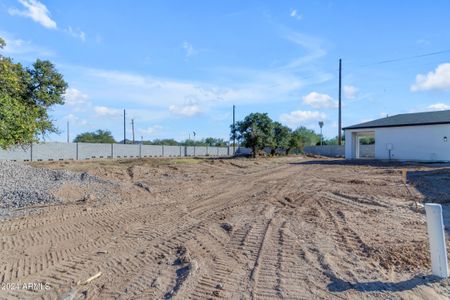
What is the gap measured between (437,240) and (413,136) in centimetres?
3155

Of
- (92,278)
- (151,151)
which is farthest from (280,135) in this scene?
(92,278)

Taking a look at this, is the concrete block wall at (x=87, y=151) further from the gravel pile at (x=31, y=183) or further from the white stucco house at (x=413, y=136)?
the white stucco house at (x=413, y=136)

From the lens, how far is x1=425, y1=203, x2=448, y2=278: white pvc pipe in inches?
175

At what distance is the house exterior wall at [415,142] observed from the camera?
30.1 m

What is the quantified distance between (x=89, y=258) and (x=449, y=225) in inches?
291

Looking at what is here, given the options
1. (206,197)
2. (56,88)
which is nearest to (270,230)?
(206,197)

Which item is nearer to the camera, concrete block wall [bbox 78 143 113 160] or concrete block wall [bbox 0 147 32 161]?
concrete block wall [bbox 0 147 32 161]

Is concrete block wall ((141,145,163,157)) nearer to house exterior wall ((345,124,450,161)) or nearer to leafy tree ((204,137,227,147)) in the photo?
leafy tree ((204,137,227,147))

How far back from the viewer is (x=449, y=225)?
7.49 meters

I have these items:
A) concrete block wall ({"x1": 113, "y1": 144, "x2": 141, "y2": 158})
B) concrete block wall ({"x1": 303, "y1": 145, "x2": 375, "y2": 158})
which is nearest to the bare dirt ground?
concrete block wall ({"x1": 113, "y1": 144, "x2": 141, "y2": 158})

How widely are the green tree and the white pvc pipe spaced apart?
38.5m

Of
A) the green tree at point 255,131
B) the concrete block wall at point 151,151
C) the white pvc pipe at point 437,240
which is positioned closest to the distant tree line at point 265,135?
the green tree at point 255,131

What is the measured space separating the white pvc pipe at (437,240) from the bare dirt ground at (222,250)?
169 mm

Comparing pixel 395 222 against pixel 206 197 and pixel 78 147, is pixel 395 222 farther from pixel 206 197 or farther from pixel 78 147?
pixel 78 147
